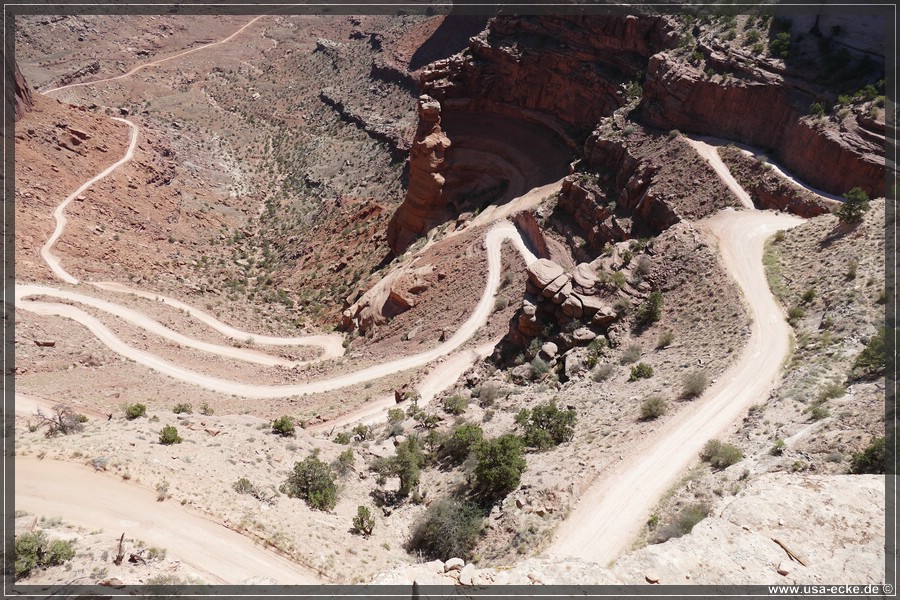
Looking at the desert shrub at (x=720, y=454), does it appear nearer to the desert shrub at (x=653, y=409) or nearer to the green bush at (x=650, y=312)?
the desert shrub at (x=653, y=409)

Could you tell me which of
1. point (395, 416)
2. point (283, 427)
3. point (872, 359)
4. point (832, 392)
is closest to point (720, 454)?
point (832, 392)

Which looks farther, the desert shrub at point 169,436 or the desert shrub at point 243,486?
the desert shrub at point 169,436

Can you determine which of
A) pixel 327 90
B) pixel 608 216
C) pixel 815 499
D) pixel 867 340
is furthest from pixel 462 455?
pixel 327 90

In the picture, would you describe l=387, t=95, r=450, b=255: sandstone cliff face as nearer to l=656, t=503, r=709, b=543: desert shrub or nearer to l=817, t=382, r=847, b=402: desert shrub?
l=817, t=382, r=847, b=402: desert shrub

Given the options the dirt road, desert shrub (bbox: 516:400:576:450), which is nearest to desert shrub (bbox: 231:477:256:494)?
desert shrub (bbox: 516:400:576:450)

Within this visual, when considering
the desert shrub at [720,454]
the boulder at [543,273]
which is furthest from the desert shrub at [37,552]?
the boulder at [543,273]

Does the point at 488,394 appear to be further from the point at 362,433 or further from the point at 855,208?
the point at 855,208

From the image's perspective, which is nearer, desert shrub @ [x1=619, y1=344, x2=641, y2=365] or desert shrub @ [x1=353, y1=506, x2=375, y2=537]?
desert shrub @ [x1=353, y1=506, x2=375, y2=537]
